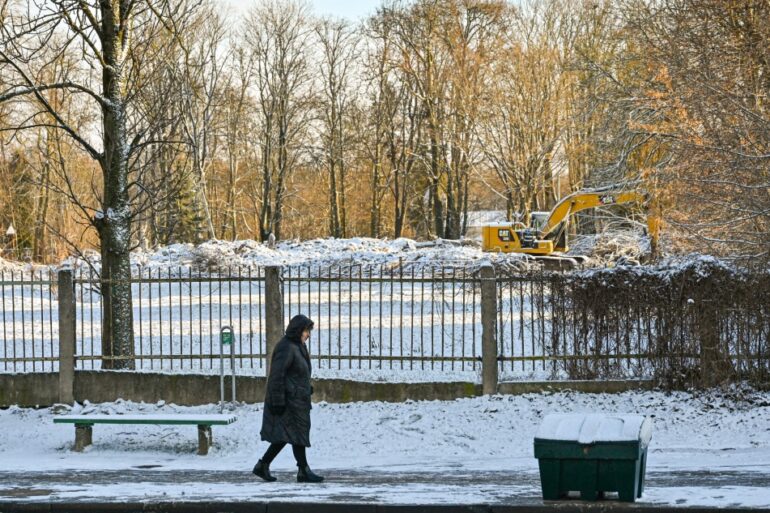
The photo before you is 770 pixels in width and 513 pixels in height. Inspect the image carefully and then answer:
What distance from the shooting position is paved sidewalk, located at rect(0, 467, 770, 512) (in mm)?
9367

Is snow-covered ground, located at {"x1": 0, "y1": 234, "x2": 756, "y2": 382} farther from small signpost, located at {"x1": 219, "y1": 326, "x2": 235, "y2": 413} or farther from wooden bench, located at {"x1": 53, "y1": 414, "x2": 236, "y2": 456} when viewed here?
wooden bench, located at {"x1": 53, "y1": 414, "x2": 236, "y2": 456}

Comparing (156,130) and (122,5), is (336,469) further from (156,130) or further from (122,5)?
(122,5)

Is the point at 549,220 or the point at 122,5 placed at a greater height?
the point at 122,5

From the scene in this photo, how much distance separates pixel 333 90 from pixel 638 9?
3280 cm

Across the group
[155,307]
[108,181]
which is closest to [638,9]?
[155,307]

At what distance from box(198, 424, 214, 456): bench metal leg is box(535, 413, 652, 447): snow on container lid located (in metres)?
5.36

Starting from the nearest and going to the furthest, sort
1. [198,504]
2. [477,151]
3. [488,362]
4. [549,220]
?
[198,504] < [488,362] < [549,220] < [477,151]

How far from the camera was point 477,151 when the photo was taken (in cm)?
5288

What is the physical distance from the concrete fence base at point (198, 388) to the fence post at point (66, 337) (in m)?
0.11

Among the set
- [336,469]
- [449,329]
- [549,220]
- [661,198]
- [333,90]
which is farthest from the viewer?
[333,90]

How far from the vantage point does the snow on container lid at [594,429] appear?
8.95 meters

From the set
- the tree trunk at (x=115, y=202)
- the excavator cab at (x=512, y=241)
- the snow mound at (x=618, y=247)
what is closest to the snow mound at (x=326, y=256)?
the excavator cab at (x=512, y=241)

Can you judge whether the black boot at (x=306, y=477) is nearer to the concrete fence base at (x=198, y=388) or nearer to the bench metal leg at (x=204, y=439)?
the bench metal leg at (x=204, y=439)

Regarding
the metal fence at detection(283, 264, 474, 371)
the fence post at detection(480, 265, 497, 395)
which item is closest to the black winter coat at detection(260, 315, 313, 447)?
the metal fence at detection(283, 264, 474, 371)
